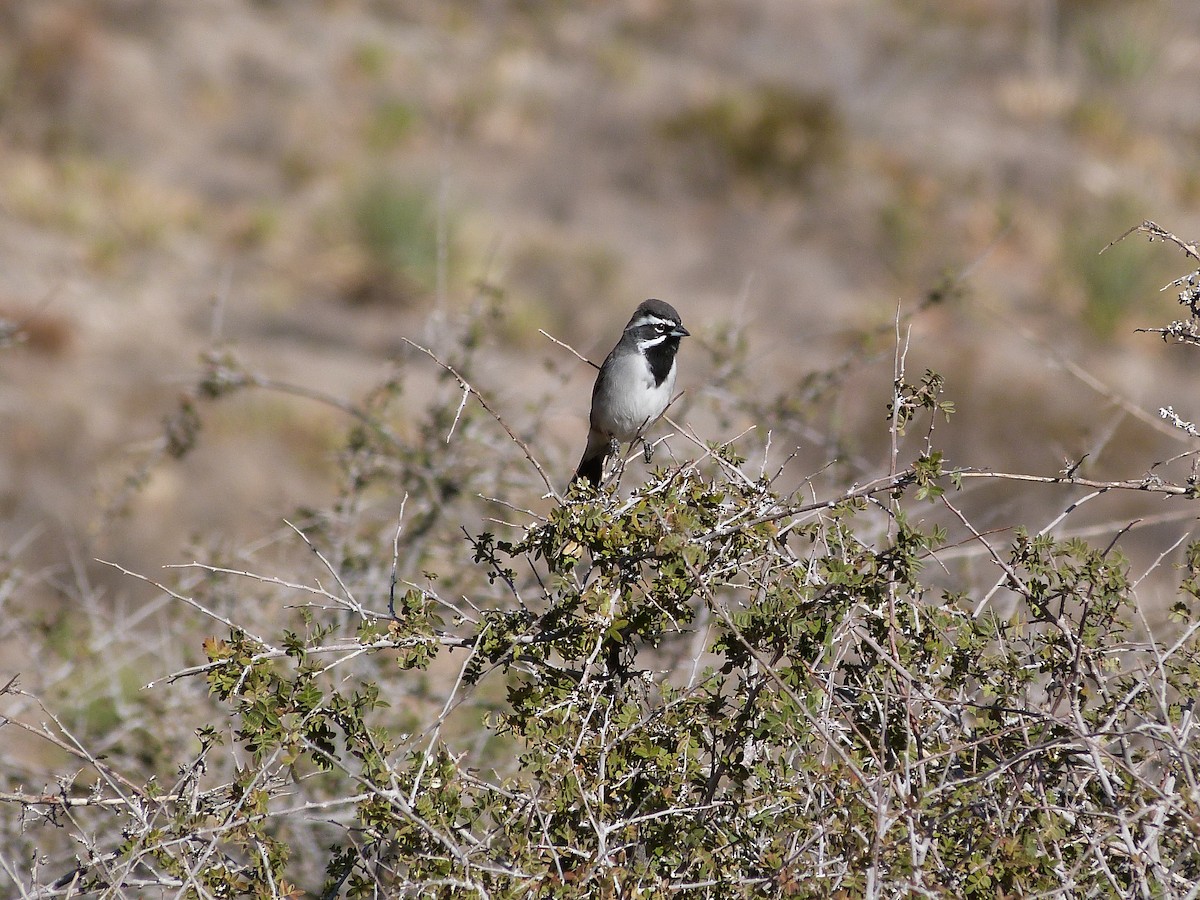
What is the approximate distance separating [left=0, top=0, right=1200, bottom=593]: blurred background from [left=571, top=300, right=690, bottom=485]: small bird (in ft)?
18.0

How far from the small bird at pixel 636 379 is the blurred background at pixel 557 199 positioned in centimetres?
548

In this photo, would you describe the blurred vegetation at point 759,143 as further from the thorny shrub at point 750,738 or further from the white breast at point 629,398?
the thorny shrub at point 750,738

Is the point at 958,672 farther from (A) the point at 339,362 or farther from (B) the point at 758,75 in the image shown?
(B) the point at 758,75

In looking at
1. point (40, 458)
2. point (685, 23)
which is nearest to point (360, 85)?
point (685, 23)

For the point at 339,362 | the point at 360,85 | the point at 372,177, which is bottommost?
the point at 339,362

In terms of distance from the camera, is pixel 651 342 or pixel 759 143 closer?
pixel 651 342

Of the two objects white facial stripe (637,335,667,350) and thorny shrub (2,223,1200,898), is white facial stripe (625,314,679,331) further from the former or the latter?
thorny shrub (2,223,1200,898)

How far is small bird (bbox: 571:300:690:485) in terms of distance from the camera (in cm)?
528

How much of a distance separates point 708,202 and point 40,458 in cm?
1043

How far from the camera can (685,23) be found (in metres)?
22.0

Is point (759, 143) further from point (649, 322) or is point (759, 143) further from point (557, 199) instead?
point (649, 322)

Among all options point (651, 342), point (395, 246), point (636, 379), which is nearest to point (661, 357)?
point (651, 342)

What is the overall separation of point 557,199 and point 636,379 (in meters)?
13.7

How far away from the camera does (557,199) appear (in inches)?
730
